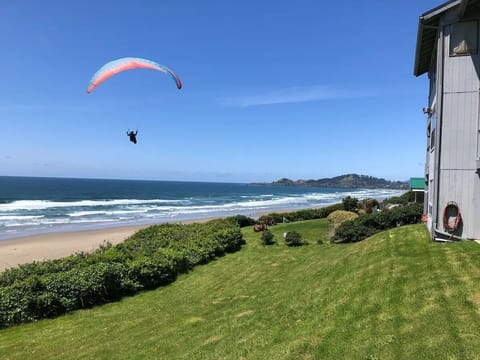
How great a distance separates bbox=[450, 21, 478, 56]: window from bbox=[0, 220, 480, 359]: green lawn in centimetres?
499

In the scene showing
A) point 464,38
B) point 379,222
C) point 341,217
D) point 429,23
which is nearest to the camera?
point 464,38

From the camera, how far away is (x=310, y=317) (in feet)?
23.7

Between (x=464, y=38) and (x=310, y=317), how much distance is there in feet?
27.0

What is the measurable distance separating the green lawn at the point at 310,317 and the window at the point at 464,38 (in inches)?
196

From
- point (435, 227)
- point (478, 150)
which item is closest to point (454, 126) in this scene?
point (478, 150)

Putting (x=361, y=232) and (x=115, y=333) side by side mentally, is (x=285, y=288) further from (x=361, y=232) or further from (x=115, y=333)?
(x=361, y=232)

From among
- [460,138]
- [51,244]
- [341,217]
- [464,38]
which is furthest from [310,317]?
[51,244]

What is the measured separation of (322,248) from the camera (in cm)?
1681

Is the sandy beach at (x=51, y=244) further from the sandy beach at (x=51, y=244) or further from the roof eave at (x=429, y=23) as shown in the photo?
the roof eave at (x=429, y=23)

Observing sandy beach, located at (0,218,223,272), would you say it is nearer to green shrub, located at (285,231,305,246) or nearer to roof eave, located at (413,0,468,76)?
green shrub, located at (285,231,305,246)

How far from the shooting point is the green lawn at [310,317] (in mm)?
5574

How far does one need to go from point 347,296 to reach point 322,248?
9.28 meters

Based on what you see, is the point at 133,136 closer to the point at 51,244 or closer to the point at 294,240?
the point at 294,240

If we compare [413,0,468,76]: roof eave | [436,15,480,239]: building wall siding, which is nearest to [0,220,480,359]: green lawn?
[436,15,480,239]: building wall siding
